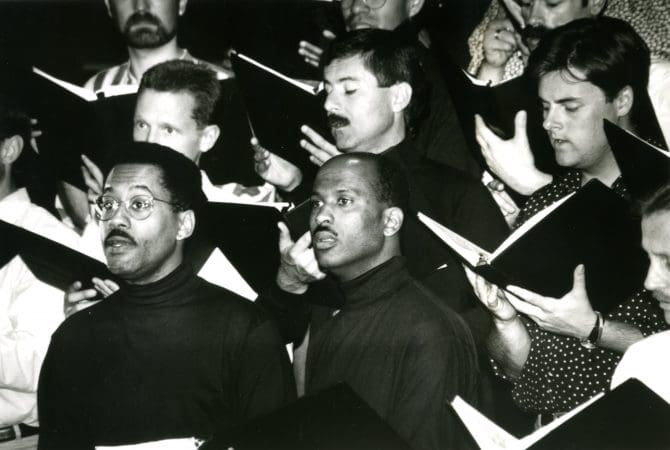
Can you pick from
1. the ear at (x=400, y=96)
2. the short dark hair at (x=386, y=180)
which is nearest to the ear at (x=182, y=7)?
the ear at (x=400, y=96)

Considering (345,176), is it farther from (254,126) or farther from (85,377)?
(85,377)

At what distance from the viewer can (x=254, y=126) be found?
278 cm

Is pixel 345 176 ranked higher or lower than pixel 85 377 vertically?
higher

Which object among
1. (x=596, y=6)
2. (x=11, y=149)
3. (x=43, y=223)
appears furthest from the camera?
(x=11, y=149)

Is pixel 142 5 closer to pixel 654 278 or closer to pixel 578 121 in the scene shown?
pixel 578 121

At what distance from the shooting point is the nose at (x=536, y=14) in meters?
2.61

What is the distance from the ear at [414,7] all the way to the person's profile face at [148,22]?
3.07 feet

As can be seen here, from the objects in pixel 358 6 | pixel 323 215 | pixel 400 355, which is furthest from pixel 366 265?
pixel 358 6

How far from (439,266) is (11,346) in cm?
142

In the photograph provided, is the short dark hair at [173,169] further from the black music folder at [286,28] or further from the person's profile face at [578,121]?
the person's profile face at [578,121]

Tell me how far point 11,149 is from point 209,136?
757 mm

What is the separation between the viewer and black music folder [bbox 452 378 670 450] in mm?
1501

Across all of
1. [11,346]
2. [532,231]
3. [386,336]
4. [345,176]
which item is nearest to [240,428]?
[386,336]

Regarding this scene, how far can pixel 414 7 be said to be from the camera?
2959mm
